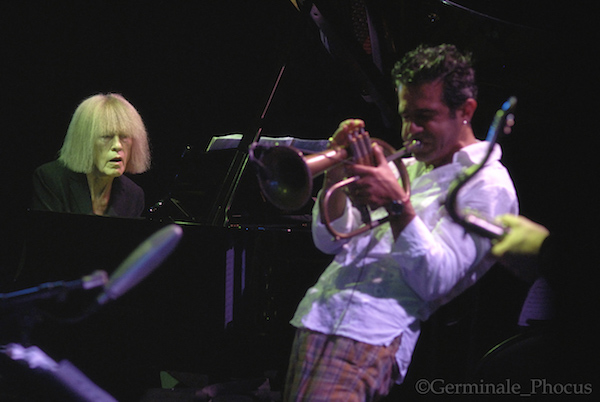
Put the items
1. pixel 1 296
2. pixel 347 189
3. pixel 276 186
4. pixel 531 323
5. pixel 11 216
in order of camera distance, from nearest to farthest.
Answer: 1. pixel 1 296
2. pixel 347 189
3. pixel 276 186
4. pixel 531 323
5. pixel 11 216

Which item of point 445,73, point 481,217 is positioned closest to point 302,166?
point 445,73

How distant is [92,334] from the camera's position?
10.1 feet

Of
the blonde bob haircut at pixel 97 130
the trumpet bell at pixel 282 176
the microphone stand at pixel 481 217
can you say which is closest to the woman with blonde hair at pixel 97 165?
the blonde bob haircut at pixel 97 130

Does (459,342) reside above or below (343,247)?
below

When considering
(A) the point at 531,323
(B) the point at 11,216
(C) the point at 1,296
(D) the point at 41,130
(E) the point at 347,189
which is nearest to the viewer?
(C) the point at 1,296

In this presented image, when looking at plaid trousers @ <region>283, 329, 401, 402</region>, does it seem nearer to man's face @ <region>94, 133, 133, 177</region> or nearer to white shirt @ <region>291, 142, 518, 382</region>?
white shirt @ <region>291, 142, 518, 382</region>

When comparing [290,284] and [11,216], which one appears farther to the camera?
[290,284]

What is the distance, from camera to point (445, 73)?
2055mm

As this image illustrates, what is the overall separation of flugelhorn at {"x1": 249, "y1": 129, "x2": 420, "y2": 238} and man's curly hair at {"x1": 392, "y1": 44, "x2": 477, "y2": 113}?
0.82 feet

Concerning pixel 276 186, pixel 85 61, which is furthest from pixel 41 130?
pixel 276 186

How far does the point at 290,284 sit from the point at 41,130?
131 inches

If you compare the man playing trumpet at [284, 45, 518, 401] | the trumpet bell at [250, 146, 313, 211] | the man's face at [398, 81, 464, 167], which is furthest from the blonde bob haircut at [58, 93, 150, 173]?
the man's face at [398, 81, 464, 167]

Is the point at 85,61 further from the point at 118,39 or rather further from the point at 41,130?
the point at 41,130

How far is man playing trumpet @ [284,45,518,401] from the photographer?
1.77 metres
